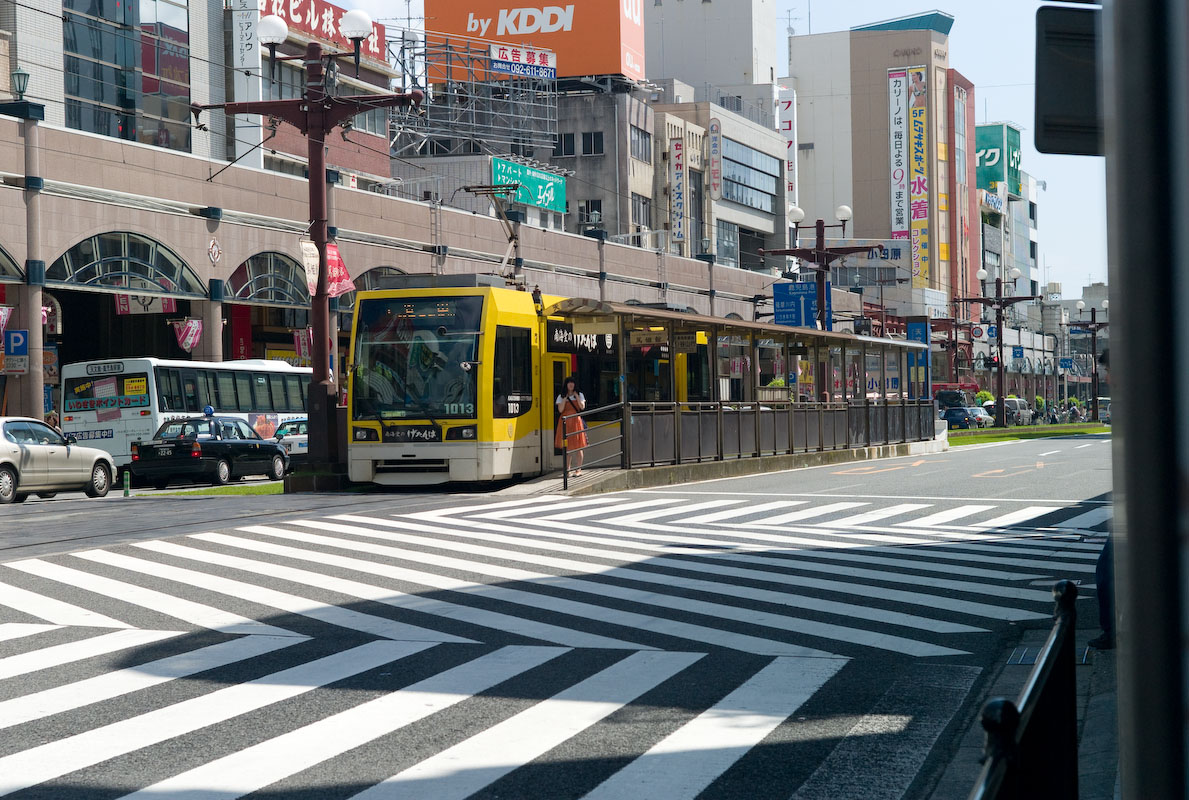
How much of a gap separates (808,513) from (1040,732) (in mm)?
14467

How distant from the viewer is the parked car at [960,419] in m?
74.2

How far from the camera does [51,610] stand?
9336 mm

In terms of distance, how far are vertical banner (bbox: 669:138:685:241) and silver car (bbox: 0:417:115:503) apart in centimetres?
5428

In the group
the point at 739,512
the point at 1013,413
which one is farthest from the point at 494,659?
the point at 1013,413

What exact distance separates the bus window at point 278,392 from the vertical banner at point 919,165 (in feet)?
264

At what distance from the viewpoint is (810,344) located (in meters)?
32.6

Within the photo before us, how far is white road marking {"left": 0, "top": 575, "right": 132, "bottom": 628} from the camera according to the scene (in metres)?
8.85

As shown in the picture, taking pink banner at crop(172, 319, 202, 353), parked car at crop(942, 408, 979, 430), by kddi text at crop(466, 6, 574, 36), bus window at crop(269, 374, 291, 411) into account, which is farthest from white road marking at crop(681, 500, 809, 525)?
by kddi text at crop(466, 6, 574, 36)

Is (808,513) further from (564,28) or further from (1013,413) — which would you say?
(1013,413)

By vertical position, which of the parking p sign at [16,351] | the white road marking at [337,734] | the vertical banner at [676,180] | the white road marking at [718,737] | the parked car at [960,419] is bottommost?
the parked car at [960,419]

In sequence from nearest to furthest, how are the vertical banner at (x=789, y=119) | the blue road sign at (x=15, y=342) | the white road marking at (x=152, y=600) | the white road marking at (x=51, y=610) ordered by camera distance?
the white road marking at (x=152, y=600)
the white road marking at (x=51, y=610)
the blue road sign at (x=15, y=342)
the vertical banner at (x=789, y=119)

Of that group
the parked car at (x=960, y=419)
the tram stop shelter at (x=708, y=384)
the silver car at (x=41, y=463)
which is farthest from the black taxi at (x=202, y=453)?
the parked car at (x=960, y=419)

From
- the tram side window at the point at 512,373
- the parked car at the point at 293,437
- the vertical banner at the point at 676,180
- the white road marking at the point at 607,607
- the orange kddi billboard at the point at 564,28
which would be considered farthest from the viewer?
the vertical banner at the point at 676,180

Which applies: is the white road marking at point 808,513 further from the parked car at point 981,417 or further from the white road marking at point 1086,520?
the parked car at point 981,417
